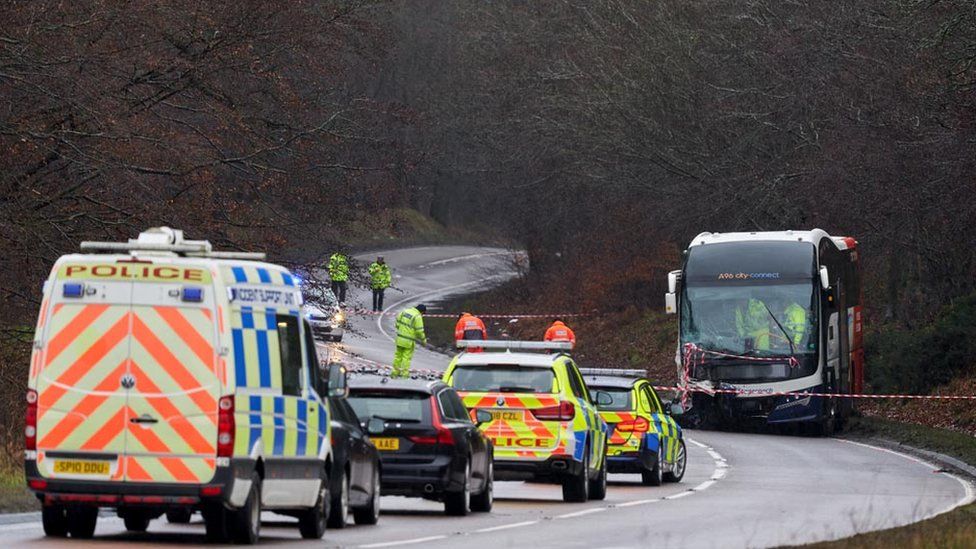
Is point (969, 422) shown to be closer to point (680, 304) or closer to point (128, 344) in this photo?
point (680, 304)

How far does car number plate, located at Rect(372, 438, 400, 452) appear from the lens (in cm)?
1927

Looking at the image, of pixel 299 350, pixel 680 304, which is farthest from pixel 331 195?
pixel 299 350

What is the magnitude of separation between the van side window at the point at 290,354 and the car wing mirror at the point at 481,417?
4.92 m

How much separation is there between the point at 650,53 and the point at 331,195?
19.3 metres

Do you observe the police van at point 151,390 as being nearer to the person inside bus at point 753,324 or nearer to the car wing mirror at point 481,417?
the car wing mirror at point 481,417

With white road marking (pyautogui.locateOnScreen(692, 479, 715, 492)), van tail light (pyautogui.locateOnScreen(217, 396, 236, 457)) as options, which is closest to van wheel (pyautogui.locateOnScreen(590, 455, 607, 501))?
white road marking (pyautogui.locateOnScreen(692, 479, 715, 492))

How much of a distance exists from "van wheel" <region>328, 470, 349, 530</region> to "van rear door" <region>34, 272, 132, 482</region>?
3066 millimetres

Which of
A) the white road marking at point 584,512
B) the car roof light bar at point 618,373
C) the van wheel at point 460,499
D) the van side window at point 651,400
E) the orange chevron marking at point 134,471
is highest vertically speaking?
the car roof light bar at point 618,373

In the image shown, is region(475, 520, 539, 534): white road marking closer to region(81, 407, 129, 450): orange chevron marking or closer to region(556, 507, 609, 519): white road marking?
region(556, 507, 609, 519): white road marking

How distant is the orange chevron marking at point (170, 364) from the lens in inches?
567

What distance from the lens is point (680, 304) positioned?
3634 cm

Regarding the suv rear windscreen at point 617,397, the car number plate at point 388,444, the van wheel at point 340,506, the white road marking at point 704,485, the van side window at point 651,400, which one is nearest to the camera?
the van wheel at point 340,506

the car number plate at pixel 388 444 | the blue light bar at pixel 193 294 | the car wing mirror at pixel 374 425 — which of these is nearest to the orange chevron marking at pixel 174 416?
the blue light bar at pixel 193 294

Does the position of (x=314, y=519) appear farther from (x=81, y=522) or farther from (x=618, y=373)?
(x=618, y=373)
